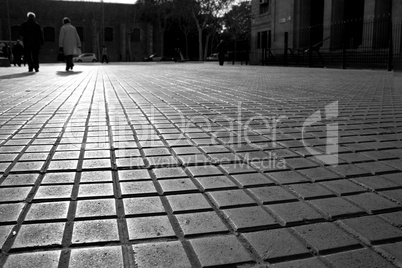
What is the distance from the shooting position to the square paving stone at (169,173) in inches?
110

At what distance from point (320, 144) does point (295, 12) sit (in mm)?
27353

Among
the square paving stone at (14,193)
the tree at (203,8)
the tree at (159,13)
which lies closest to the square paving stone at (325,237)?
the square paving stone at (14,193)

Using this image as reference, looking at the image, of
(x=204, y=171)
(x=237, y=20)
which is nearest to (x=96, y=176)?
(x=204, y=171)

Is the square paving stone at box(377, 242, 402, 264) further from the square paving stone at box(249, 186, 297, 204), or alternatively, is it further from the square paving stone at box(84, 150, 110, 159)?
the square paving stone at box(84, 150, 110, 159)

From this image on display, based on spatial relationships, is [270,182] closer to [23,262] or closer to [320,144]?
[320,144]

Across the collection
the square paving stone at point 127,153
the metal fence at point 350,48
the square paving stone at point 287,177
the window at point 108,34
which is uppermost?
the window at point 108,34

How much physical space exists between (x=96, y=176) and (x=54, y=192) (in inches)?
13.5

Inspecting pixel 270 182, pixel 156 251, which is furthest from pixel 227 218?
pixel 270 182

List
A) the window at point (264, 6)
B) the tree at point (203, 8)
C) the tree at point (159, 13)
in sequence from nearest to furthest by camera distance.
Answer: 1. the window at point (264, 6)
2. the tree at point (203, 8)
3. the tree at point (159, 13)

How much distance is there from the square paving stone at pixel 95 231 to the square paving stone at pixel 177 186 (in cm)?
52

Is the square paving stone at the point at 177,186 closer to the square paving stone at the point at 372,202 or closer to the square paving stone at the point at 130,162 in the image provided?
the square paving stone at the point at 130,162

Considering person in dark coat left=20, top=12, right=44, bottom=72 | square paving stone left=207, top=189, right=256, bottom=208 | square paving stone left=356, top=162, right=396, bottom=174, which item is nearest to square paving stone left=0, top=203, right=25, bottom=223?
square paving stone left=207, top=189, right=256, bottom=208

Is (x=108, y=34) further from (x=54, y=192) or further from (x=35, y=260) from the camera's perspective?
(x=35, y=260)

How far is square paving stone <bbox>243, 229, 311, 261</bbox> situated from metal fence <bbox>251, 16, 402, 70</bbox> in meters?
16.3
